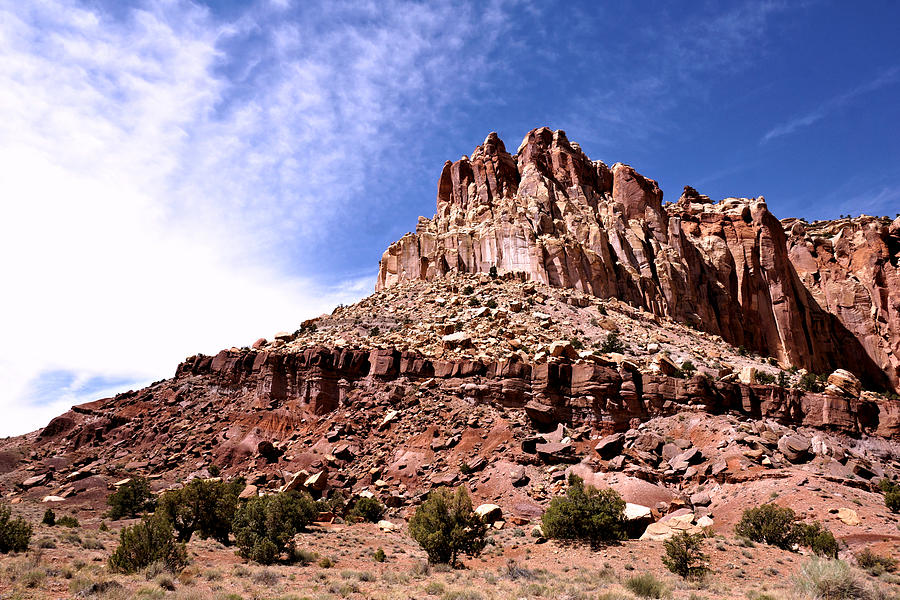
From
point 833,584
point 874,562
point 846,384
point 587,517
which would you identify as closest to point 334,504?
point 587,517

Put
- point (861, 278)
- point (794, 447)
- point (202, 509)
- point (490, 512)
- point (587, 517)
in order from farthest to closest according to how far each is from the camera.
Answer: point (861, 278)
point (794, 447)
point (490, 512)
point (202, 509)
point (587, 517)

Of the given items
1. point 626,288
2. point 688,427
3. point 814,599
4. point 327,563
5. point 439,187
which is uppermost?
point 439,187

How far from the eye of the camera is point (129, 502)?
27.8 m

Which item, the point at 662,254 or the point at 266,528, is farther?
the point at 662,254

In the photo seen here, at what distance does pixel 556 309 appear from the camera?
5191 cm

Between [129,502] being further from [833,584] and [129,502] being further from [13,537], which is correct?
[833,584]

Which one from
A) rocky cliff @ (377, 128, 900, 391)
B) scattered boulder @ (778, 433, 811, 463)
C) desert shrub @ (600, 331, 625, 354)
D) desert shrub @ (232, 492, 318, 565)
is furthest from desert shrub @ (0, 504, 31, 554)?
rocky cliff @ (377, 128, 900, 391)

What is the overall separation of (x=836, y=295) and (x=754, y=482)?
75421mm

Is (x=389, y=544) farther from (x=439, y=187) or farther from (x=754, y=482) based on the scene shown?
(x=439, y=187)

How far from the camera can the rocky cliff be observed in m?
64.4

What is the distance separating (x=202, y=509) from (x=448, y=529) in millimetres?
10936

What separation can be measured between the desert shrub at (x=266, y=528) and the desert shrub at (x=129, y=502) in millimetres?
8703

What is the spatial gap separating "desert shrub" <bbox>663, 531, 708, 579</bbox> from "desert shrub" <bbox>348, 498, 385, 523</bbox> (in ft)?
46.1

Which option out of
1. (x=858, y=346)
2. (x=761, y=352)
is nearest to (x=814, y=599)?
(x=761, y=352)
